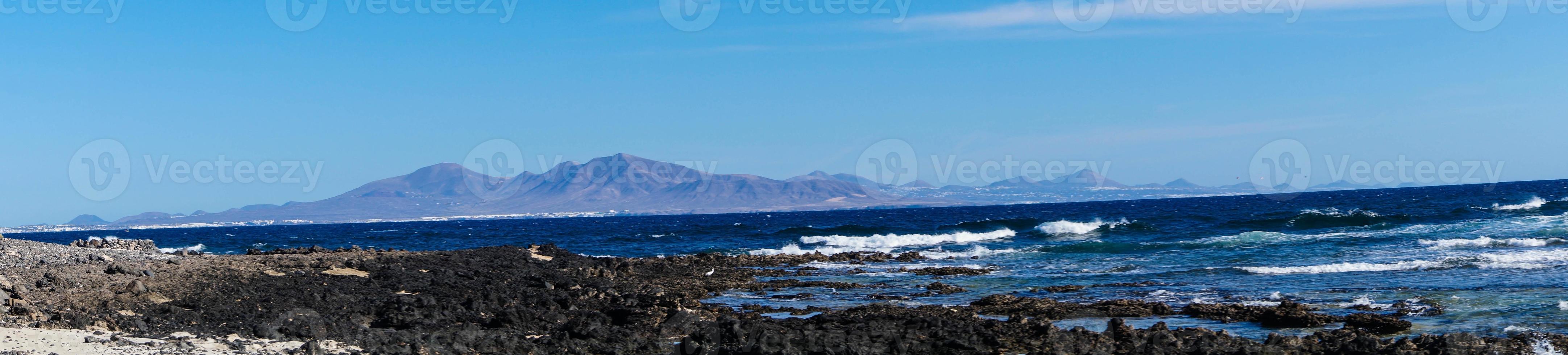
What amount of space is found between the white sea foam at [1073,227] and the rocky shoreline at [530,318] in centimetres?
2762

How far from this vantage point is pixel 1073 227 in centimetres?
4872

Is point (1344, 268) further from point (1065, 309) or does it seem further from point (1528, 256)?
point (1065, 309)

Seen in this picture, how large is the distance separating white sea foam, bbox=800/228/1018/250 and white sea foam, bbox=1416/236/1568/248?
18337 mm

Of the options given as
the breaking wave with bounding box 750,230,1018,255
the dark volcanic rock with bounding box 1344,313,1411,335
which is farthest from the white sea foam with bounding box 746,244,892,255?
the dark volcanic rock with bounding box 1344,313,1411,335

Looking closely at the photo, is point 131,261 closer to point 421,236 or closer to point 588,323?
point 588,323

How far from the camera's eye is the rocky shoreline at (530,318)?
37.2 feet

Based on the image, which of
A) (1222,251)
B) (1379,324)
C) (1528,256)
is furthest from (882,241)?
(1379,324)

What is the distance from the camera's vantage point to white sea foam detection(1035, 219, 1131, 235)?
47.3m

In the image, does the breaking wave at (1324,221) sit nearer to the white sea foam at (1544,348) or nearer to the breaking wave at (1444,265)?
the breaking wave at (1444,265)

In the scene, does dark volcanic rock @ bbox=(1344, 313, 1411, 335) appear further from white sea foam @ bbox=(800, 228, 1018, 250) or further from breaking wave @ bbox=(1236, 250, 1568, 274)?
white sea foam @ bbox=(800, 228, 1018, 250)

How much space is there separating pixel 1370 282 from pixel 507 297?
14.7 m

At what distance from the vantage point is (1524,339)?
11477 mm

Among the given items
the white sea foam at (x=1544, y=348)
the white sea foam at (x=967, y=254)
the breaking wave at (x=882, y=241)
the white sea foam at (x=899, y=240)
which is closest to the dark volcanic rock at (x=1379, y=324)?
the white sea foam at (x=1544, y=348)

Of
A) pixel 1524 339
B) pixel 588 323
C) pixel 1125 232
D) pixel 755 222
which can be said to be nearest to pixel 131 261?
pixel 588 323
